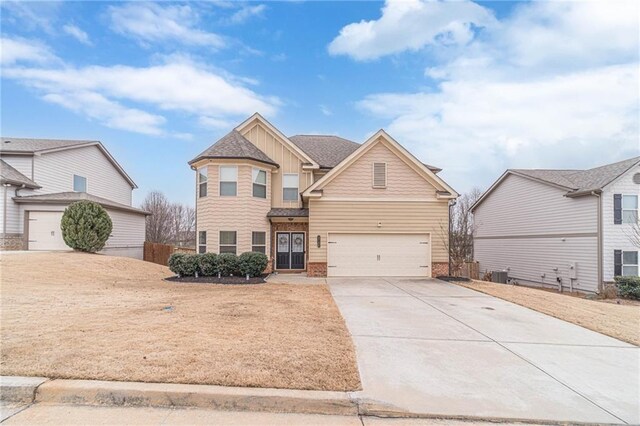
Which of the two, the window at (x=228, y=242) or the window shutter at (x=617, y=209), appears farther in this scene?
the window shutter at (x=617, y=209)

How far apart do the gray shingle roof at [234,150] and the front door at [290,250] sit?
372 cm

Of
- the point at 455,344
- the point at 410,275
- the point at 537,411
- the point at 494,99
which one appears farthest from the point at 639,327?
the point at 494,99

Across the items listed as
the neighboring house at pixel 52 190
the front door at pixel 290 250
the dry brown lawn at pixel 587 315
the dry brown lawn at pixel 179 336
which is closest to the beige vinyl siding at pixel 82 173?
the neighboring house at pixel 52 190

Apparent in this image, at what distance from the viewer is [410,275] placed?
1581cm

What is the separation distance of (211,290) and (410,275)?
8.91 metres

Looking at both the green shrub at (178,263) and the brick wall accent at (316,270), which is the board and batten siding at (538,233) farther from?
the green shrub at (178,263)

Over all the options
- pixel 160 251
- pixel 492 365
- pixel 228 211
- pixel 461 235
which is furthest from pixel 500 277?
pixel 160 251

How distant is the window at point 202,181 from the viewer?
53.0 ft

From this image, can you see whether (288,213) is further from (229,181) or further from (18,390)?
(18,390)

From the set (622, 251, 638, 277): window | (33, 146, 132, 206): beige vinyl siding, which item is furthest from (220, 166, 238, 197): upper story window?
(622, 251, 638, 277): window

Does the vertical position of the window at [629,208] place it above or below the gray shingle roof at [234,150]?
below

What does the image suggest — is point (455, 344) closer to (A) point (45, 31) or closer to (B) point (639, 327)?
(B) point (639, 327)

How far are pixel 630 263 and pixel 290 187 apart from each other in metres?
17.8

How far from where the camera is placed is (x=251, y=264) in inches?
561
